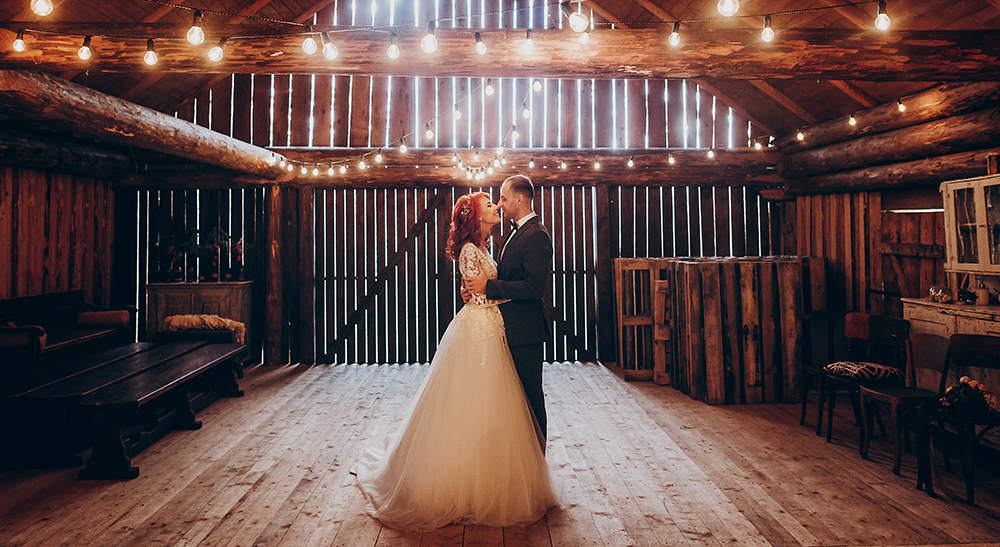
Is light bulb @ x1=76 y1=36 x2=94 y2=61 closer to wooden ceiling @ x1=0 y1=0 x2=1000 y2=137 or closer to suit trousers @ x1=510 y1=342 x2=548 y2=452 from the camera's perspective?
wooden ceiling @ x1=0 y1=0 x2=1000 y2=137

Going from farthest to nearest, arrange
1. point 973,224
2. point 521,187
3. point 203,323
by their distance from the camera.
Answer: point 203,323
point 973,224
point 521,187

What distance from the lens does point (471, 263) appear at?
3.47 meters

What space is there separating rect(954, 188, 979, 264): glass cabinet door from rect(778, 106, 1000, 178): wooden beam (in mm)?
565

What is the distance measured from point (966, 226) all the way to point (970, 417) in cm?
238

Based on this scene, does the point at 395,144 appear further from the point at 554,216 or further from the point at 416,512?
the point at 416,512

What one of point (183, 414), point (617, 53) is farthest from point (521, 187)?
point (183, 414)

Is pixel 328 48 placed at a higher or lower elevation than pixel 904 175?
higher

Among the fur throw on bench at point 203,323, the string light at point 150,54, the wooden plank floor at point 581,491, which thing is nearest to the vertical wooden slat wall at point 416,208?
the fur throw on bench at point 203,323

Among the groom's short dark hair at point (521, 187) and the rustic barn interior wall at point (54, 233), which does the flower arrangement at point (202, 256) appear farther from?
the groom's short dark hair at point (521, 187)

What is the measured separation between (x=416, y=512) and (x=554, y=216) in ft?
19.4

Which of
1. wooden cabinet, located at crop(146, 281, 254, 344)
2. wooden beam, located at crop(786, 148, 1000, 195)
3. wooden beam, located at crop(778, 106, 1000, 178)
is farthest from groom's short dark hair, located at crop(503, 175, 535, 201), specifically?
wooden cabinet, located at crop(146, 281, 254, 344)

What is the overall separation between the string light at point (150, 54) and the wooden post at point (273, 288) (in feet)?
13.9

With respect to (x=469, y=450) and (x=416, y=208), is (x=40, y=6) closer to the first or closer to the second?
(x=469, y=450)

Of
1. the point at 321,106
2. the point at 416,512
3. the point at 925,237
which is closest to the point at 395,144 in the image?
the point at 321,106
